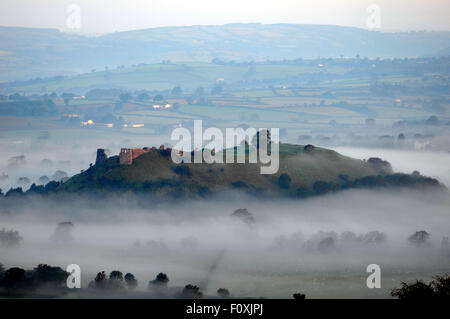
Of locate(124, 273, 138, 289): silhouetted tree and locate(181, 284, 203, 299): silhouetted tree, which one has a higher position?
locate(124, 273, 138, 289): silhouetted tree

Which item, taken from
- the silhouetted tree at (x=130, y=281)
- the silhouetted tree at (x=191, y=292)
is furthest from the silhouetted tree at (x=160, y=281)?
the silhouetted tree at (x=191, y=292)

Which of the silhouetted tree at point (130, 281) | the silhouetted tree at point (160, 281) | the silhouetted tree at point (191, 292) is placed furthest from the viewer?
the silhouetted tree at point (130, 281)

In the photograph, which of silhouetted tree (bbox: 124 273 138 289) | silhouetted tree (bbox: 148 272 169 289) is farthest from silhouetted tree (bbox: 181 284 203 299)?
silhouetted tree (bbox: 124 273 138 289)

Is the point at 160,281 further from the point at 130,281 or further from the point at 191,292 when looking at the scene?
the point at 191,292

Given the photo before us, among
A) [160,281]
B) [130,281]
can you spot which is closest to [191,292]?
[160,281]

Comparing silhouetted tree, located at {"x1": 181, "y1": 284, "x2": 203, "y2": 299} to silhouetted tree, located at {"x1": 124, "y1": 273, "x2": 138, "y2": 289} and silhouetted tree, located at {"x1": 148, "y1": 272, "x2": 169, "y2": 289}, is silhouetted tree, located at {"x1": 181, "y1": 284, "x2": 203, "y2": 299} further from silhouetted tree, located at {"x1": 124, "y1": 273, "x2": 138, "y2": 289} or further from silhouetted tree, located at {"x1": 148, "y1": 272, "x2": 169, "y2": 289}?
silhouetted tree, located at {"x1": 124, "y1": 273, "x2": 138, "y2": 289}

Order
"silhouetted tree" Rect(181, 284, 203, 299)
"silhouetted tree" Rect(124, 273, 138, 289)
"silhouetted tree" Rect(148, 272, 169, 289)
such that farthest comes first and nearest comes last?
"silhouetted tree" Rect(124, 273, 138, 289) < "silhouetted tree" Rect(148, 272, 169, 289) < "silhouetted tree" Rect(181, 284, 203, 299)

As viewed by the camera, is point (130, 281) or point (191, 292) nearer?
point (191, 292)

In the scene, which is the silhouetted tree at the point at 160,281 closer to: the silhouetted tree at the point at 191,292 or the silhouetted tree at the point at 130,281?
the silhouetted tree at the point at 130,281

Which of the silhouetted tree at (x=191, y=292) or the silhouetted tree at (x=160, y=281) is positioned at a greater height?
the silhouetted tree at (x=160, y=281)

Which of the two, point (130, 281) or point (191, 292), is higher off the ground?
point (130, 281)

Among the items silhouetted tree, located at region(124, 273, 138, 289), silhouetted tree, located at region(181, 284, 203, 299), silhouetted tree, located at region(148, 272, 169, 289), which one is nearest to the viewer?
silhouetted tree, located at region(181, 284, 203, 299)
